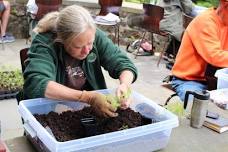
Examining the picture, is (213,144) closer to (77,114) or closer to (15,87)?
(77,114)

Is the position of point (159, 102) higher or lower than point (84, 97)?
lower

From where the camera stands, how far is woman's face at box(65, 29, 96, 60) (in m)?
1.96

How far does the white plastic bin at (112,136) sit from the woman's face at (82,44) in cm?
28

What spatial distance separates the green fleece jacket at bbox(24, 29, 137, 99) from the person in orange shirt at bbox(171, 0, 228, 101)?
73 cm

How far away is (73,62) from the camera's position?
220cm

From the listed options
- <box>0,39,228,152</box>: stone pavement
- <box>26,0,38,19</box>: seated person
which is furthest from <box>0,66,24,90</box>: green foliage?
<box>26,0,38,19</box>: seated person

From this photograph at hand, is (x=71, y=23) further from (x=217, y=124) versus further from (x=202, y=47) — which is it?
(x=202, y=47)

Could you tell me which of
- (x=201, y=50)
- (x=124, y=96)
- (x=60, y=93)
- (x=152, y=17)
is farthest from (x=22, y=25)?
(x=124, y=96)

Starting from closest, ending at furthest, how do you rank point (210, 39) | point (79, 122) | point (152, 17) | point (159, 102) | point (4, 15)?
point (79, 122), point (210, 39), point (159, 102), point (152, 17), point (4, 15)

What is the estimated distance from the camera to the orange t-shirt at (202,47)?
2783mm

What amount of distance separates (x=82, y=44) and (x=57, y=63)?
0.22 m

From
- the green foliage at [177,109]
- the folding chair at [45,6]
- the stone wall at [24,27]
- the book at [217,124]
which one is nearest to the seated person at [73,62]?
the green foliage at [177,109]

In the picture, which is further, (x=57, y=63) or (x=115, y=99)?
(x=57, y=63)

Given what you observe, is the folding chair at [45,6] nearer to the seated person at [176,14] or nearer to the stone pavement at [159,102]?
the stone pavement at [159,102]
